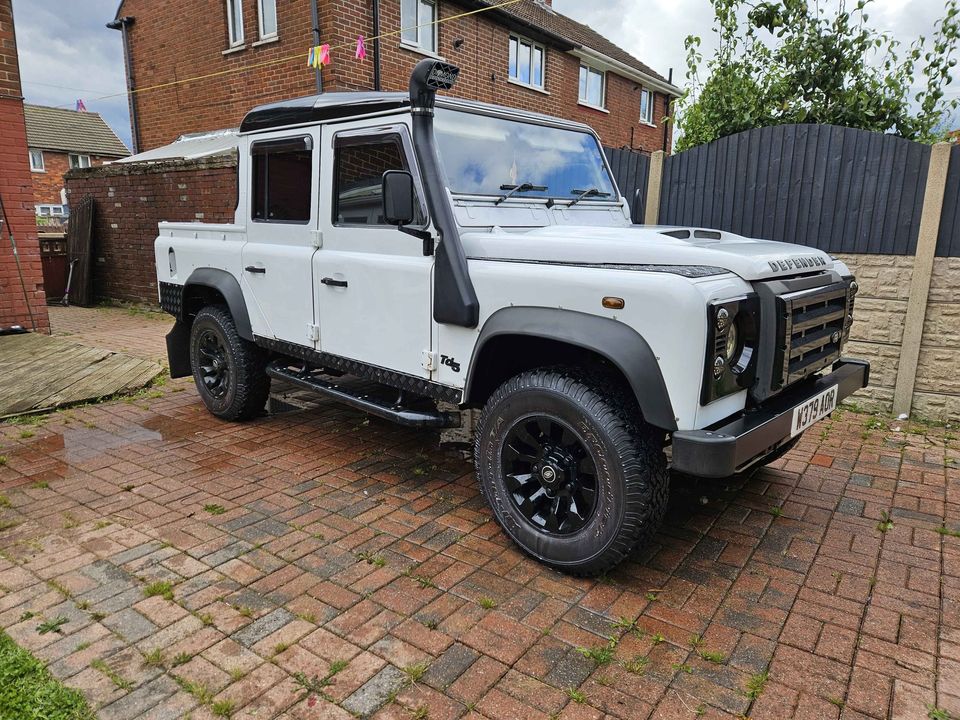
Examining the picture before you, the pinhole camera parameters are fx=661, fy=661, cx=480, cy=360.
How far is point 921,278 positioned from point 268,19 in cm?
1065

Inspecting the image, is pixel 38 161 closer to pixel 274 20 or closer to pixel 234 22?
pixel 234 22

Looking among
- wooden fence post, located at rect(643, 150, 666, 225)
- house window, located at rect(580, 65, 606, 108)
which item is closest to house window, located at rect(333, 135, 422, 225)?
wooden fence post, located at rect(643, 150, 666, 225)

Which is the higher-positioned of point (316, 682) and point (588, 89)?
point (588, 89)

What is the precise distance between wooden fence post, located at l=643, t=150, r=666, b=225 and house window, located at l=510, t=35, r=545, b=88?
28.3ft

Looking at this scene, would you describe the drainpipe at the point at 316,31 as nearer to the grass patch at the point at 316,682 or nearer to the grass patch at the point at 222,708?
the grass patch at the point at 316,682

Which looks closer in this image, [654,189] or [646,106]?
[654,189]

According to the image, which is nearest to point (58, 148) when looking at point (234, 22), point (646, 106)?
point (234, 22)

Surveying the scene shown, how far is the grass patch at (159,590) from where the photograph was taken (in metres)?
2.78

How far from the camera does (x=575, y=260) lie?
2986 millimetres

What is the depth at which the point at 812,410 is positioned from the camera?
9.95 feet

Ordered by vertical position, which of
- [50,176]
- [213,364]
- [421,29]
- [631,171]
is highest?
[421,29]

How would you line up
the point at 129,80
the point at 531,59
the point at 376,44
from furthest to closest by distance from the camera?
the point at 531,59 → the point at 129,80 → the point at 376,44

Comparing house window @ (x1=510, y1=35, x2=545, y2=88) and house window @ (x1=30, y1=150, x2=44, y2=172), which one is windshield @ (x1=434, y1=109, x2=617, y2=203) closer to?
house window @ (x1=510, y1=35, x2=545, y2=88)

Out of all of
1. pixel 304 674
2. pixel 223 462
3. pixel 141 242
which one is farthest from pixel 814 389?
pixel 141 242
